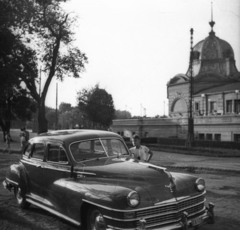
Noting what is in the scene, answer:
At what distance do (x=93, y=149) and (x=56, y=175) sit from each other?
2.87ft

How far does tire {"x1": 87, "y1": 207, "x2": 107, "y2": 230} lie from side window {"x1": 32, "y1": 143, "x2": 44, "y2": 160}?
2.31 meters

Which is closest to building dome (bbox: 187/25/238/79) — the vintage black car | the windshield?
the windshield

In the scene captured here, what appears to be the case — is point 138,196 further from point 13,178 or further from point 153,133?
point 153,133

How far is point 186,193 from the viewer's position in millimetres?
5414

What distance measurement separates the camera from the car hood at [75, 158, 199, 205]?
5.04 metres

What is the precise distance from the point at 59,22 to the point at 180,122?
19625 mm

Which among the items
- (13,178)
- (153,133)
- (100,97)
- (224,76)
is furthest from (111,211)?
(100,97)

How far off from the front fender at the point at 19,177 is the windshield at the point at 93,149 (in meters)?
1.87

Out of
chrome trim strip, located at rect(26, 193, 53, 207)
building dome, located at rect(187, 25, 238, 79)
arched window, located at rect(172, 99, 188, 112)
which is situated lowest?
chrome trim strip, located at rect(26, 193, 53, 207)

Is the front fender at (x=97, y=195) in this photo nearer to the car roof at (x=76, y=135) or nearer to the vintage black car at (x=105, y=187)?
the vintage black car at (x=105, y=187)

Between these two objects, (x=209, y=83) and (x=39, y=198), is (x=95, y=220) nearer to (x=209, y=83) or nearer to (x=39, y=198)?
(x=39, y=198)

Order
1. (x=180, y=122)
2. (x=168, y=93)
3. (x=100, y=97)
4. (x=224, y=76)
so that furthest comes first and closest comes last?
1. (x=100, y=97)
2. (x=168, y=93)
3. (x=224, y=76)
4. (x=180, y=122)

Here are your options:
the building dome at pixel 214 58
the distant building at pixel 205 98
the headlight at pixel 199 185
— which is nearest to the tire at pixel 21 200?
the headlight at pixel 199 185

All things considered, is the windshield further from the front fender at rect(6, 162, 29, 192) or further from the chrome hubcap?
the front fender at rect(6, 162, 29, 192)
